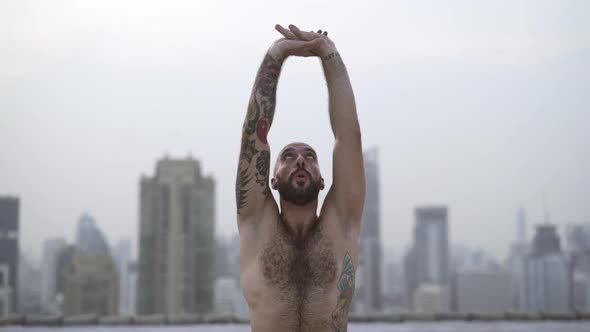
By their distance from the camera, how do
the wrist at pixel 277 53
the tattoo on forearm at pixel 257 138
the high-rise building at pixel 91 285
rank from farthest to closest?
the high-rise building at pixel 91 285 → the wrist at pixel 277 53 → the tattoo on forearm at pixel 257 138

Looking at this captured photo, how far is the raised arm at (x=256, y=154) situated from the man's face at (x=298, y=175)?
144 mm

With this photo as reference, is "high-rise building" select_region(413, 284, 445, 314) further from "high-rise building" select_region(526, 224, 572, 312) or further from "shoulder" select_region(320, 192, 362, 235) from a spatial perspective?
"shoulder" select_region(320, 192, 362, 235)

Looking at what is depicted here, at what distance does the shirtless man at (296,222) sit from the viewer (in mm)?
6285

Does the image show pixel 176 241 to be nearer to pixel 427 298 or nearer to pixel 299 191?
pixel 427 298

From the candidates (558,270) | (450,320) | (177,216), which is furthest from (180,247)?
(450,320)

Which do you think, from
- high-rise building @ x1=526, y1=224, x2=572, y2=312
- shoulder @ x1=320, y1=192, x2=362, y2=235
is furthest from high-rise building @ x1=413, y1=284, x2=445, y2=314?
shoulder @ x1=320, y1=192, x2=362, y2=235

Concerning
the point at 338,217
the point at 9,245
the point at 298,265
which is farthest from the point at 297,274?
the point at 9,245

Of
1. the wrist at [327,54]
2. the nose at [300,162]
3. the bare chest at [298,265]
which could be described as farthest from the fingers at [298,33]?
the bare chest at [298,265]

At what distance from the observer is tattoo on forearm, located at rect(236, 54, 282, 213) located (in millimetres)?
6480

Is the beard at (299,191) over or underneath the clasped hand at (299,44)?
underneath

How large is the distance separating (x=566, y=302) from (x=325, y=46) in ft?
293

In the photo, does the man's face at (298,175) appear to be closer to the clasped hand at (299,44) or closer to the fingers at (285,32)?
the clasped hand at (299,44)

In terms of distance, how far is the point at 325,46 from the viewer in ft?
22.7

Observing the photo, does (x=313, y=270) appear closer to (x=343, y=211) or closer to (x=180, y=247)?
(x=343, y=211)
